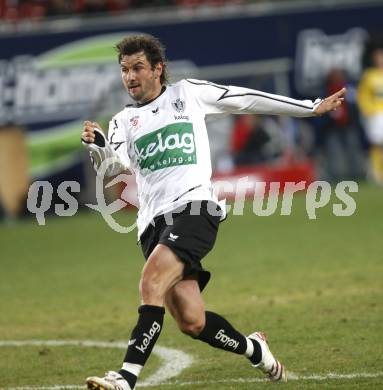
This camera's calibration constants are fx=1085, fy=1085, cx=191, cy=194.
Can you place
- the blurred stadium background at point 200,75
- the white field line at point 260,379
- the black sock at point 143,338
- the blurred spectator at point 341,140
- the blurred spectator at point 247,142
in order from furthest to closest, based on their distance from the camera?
the blurred spectator at point 341,140, the blurred spectator at point 247,142, the blurred stadium background at point 200,75, the white field line at point 260,379, the black sock at point 143,338

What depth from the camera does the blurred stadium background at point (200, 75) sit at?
66.9 ft

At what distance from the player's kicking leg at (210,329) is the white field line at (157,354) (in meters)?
0.62

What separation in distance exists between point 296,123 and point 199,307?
15345 mm

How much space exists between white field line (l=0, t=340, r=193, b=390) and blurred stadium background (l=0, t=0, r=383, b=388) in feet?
28.5

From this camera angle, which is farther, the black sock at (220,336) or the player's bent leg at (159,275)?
the black sock at (220,336)

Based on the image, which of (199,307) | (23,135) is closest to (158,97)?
(199,307)

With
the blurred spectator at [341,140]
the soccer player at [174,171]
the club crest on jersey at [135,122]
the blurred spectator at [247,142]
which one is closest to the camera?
the soccer player at [174,171]

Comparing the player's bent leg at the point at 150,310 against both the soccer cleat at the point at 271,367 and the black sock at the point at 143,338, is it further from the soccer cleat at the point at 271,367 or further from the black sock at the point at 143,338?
the soccer cleat at the point at 271,367

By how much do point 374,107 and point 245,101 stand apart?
15.1m

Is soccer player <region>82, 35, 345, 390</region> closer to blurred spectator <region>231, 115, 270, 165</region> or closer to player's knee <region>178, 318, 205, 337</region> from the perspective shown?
player's knee <region>178, 318, 205, 337</region>

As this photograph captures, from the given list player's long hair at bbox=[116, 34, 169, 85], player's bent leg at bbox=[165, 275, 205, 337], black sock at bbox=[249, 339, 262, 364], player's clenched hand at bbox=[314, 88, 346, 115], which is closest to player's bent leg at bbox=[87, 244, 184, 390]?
player's bent leg at bbox=[165, 275, 205, 337]

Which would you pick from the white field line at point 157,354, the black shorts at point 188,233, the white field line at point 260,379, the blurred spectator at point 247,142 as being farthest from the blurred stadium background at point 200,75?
the black shorts at point 188,233

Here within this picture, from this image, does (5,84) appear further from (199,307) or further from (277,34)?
(199,307)

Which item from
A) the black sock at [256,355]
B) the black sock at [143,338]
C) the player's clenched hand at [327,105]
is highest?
the player's clenched hand at [327,105]
